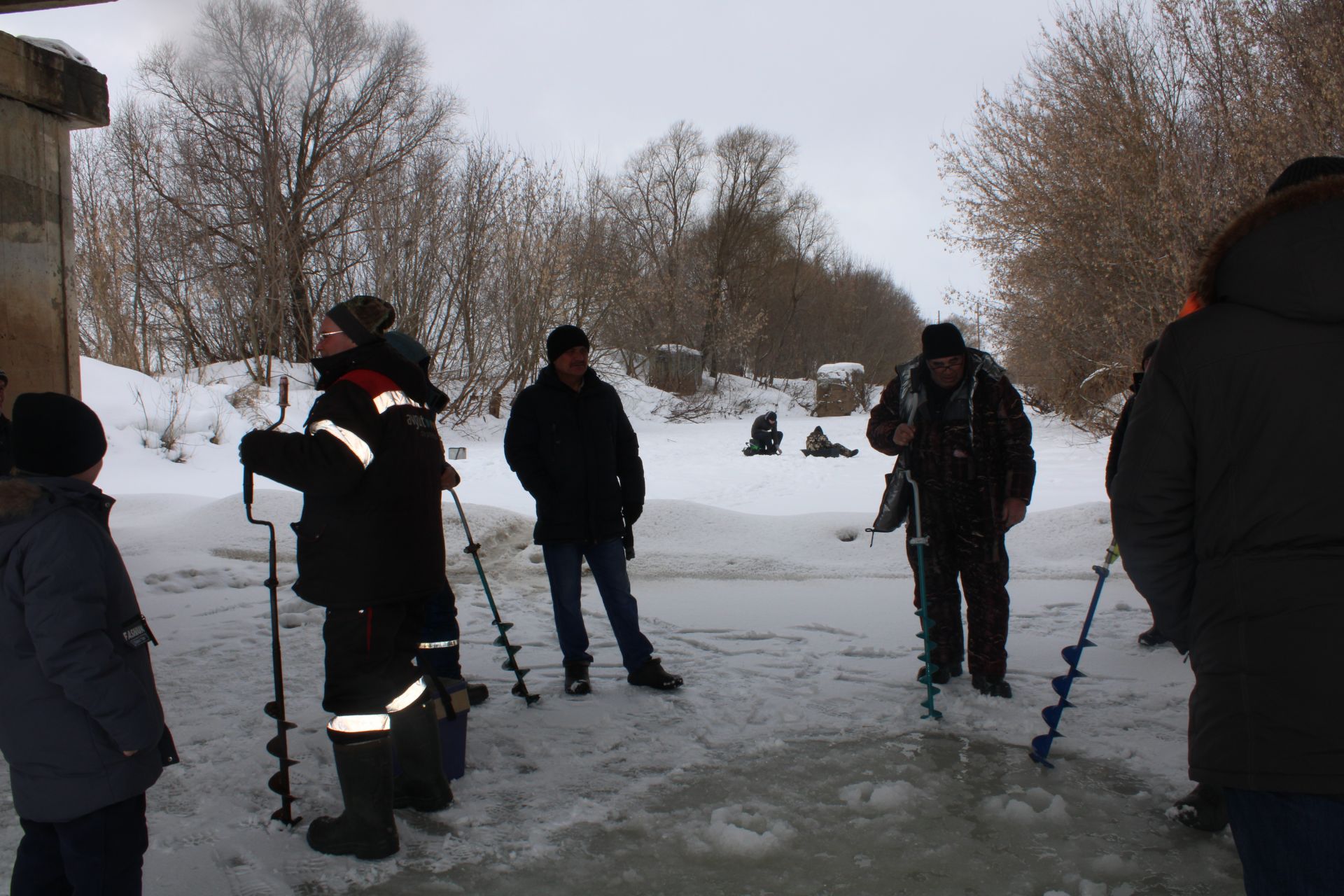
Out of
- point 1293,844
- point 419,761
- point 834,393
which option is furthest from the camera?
point 834,393

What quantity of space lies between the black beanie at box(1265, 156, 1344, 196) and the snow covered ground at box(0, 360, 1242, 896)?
2.03 meters

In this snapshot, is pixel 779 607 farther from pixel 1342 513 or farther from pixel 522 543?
pixel 1342 513

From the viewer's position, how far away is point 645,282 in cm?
3553

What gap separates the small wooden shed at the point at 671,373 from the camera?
33.2 meters

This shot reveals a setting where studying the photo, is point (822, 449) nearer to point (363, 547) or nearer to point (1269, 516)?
point (363, 547)

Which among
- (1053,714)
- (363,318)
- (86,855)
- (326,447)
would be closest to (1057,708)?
(1053,714)

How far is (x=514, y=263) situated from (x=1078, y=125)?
11740mm

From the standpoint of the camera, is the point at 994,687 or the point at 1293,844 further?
the point at 994,687

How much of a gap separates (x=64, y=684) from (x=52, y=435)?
0.61 meters

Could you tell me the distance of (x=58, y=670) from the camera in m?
2.21

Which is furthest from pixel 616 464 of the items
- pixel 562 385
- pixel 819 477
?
pixel 819 477

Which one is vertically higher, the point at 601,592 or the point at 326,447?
the point at 326,447

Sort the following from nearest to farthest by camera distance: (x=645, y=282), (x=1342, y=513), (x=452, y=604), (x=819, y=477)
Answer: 1. (x=1342, y=513)
2. (x=452, y=604)
3. (x=819, y=477)
4. (x=645, y=282)

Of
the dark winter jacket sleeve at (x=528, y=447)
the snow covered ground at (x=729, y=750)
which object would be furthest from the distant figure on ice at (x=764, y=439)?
the dark winter jacket sleeve at (x=528, y=447)
